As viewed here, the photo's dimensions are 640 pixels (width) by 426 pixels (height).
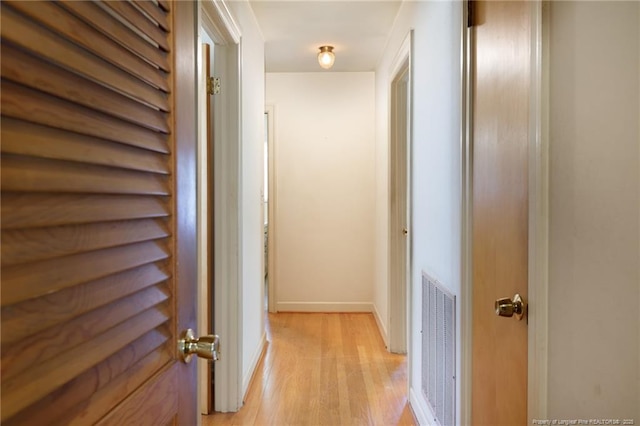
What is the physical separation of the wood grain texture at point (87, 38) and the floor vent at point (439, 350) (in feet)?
4.28

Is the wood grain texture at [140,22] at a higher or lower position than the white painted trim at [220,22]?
lower

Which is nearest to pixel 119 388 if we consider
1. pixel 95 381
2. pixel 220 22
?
pixel 95 381

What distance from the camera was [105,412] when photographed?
22.3 inches

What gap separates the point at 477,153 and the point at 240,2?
64.6 inches

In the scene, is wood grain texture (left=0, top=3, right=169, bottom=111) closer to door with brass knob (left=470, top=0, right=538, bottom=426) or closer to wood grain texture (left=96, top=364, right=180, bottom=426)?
wood grain texture (left=96, top=364, right=180, bottom=426)

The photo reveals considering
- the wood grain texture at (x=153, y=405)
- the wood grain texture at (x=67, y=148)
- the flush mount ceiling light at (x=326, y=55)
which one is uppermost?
the flush mount ceiling light at (x=326, y=55)

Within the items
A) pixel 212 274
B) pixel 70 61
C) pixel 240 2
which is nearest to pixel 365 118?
pixel 240 2

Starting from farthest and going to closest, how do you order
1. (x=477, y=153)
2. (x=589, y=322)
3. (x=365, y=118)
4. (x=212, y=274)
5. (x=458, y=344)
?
(x=365, y=118)
(x=212, y=274)
(x=458, y=344)
(x=477, y=153)
(x=589, y=322)

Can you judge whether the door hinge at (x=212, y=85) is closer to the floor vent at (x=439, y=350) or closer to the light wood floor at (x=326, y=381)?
the floor vent at (x=439, y=350)

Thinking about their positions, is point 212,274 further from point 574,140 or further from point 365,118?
point 365,118

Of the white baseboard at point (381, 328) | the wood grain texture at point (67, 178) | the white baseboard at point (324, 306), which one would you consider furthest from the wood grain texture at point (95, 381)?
the white baseboard at point (324, 306)

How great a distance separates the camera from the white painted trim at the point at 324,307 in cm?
399

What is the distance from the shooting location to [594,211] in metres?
0.84

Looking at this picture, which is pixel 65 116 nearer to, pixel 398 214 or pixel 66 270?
pixel 66 270
